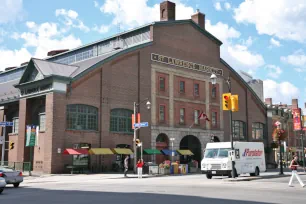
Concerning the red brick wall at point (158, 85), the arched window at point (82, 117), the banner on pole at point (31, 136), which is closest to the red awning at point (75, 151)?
the arched window at point (82, 117)

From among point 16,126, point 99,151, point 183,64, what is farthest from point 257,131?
point 16,126

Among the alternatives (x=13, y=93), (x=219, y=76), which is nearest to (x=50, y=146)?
(x=13, y=93)

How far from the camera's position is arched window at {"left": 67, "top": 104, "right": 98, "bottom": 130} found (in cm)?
4084

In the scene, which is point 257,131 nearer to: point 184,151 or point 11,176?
point 184,151

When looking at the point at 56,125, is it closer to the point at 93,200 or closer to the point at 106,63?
the point at 106,63

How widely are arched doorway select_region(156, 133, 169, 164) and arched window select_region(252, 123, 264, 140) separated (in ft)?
61.3

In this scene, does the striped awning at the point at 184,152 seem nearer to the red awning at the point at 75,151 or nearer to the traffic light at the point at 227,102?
the red awning at the point at 75,151

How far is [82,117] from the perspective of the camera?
4184 centimetres

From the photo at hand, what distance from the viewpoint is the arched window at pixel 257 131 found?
62675 mm

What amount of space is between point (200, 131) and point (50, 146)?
22.5 m

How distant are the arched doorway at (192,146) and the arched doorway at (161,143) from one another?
Answer: 15.2 feet

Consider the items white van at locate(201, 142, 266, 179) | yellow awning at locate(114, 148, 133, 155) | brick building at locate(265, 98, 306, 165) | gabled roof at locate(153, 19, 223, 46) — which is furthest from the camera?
brick building at locate(265, 98, 306, 165)

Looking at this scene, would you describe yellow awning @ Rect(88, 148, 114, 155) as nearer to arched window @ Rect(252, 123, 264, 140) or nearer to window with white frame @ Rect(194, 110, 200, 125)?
window with white frame @ Rect(194, 110, 200, 125)

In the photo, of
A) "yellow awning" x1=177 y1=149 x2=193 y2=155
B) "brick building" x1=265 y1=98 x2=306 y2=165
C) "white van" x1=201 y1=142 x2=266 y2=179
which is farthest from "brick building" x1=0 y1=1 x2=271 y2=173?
"brick building" x1=265 y1=98 x2=306 y2=165
